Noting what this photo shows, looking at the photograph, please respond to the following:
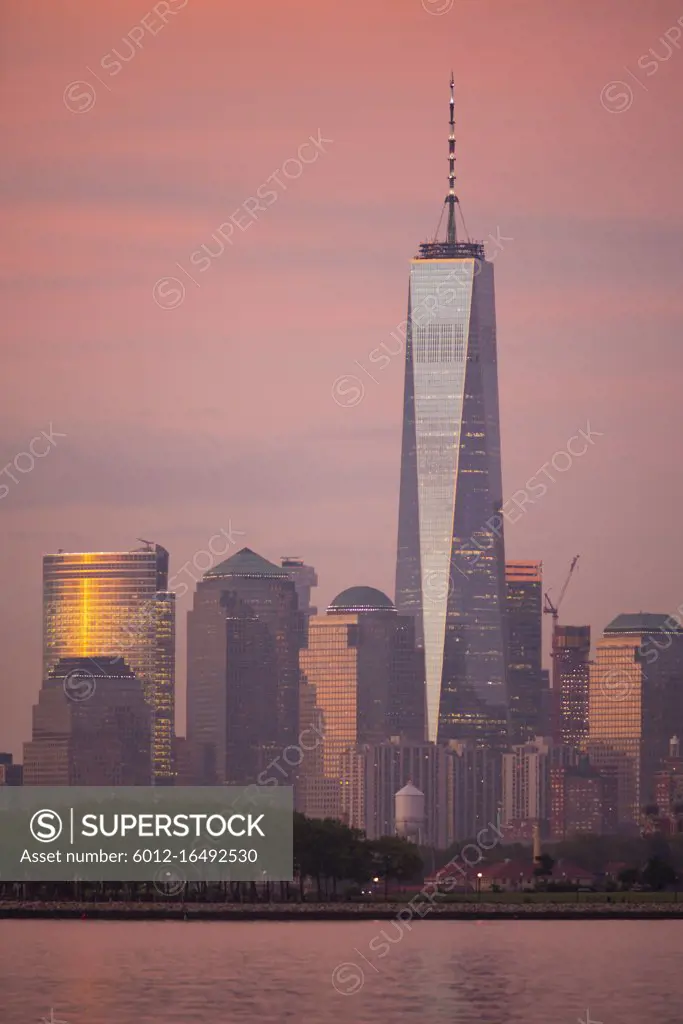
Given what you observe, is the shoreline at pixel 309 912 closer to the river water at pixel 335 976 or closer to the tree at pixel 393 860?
the river water at pixel 335 976

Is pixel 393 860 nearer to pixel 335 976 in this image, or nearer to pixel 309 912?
pixel 309 912

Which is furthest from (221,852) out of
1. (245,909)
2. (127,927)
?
(127,927)

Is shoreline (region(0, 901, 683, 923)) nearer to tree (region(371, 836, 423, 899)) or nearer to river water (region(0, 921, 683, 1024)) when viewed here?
river water (region(0, 921, 683, 1024))

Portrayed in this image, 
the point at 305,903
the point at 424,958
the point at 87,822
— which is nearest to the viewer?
the point at 424,958

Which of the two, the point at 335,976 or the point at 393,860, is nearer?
the point at 335,976

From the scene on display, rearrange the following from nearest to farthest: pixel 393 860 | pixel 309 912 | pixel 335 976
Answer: pixel 335 976 < pixel 309 912 < pixel 393 860

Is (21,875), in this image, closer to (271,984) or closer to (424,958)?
(424,958)

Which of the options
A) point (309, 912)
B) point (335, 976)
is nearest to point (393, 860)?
point (309, 912)
